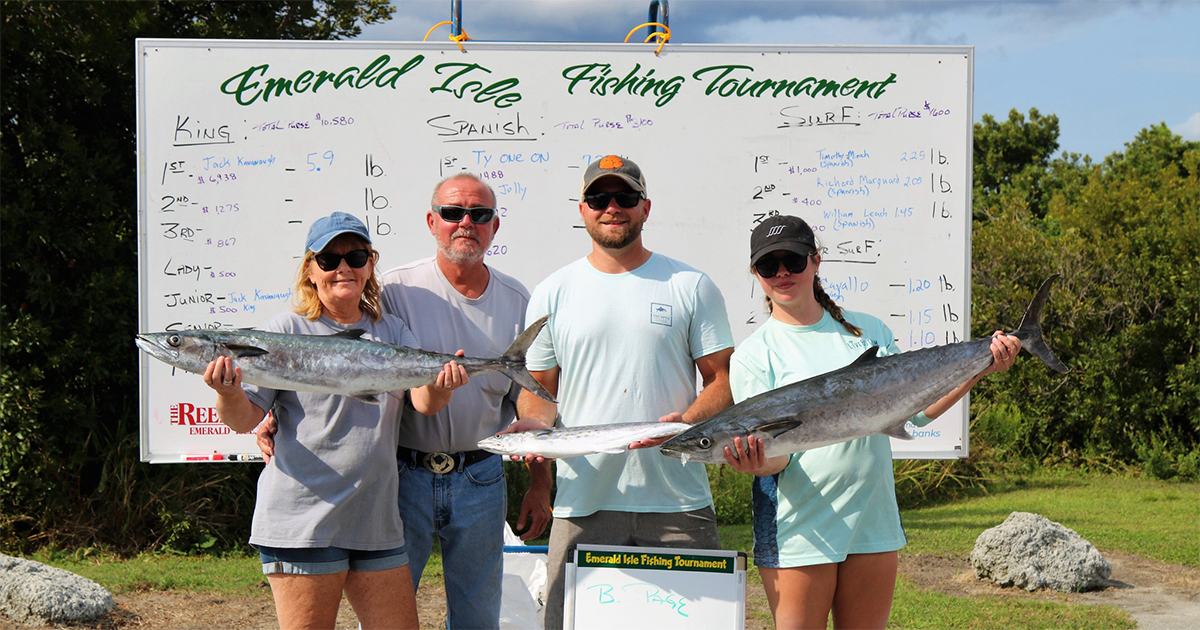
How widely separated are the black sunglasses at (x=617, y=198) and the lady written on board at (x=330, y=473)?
859 mm

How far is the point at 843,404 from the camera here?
3020 mm

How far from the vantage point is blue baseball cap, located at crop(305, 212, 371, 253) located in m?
3.32


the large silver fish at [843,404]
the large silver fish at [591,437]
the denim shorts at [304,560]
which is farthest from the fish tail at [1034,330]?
the denim shorts at [304,560]

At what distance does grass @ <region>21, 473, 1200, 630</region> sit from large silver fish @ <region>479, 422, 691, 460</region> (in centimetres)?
328

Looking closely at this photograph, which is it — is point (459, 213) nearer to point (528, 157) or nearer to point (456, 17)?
point (528, 157)

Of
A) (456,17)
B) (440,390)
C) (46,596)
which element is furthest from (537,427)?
(46,596)

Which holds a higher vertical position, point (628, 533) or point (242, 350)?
point (242, 350)

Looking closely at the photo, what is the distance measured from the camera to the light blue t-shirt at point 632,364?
11.3ft

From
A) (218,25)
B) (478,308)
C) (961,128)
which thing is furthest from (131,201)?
(961,128)

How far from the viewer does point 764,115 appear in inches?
233

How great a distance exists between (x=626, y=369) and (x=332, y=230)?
1216mm

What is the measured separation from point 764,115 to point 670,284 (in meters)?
2.78

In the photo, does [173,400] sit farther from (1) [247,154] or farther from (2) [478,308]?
(2) [478,308]

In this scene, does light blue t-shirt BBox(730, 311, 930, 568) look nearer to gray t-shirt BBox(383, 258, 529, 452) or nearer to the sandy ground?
gray t-shirt BBox(383, 258, 529, 452)
